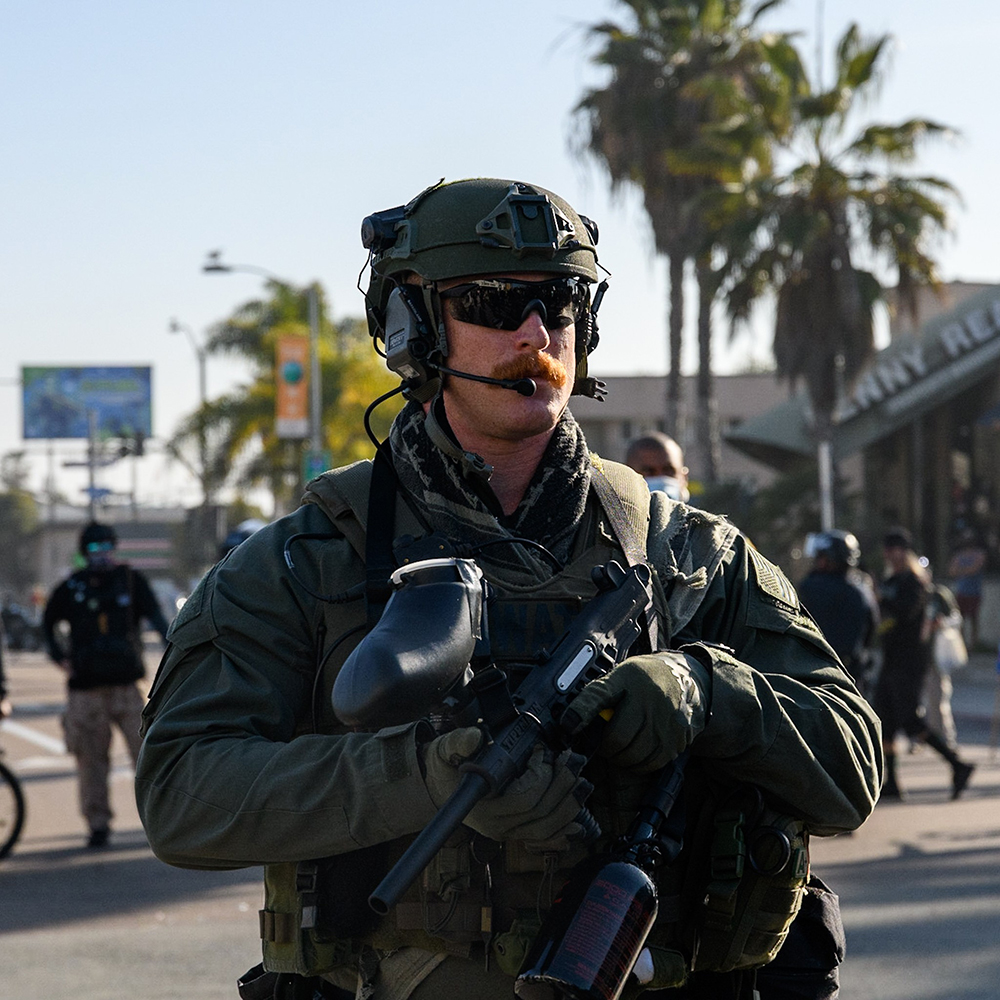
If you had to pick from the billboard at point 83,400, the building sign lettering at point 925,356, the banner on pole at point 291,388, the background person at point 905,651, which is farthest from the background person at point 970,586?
the billboard at point 83,400

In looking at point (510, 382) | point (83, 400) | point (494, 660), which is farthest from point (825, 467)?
point (83, 400)

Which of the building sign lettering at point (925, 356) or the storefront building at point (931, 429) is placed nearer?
the building sign lettering at point (925, 356)

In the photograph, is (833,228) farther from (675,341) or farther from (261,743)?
(261,743)

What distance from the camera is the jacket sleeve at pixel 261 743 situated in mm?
2061

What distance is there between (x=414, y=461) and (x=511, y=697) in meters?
0.56

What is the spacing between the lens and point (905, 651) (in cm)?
1045

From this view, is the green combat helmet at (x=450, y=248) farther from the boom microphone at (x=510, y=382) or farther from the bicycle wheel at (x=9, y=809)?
the bicycle wheel at (x=9, y=809)

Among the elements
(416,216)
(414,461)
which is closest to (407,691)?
(414,461)

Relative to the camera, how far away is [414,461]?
2.45 m

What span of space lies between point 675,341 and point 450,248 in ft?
82.0

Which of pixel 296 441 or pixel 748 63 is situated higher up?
pixel 748 63

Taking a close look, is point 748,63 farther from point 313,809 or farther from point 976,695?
point 313,809

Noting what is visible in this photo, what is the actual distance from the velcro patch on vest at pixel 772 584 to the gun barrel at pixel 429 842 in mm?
758

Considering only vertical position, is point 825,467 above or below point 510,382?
below
